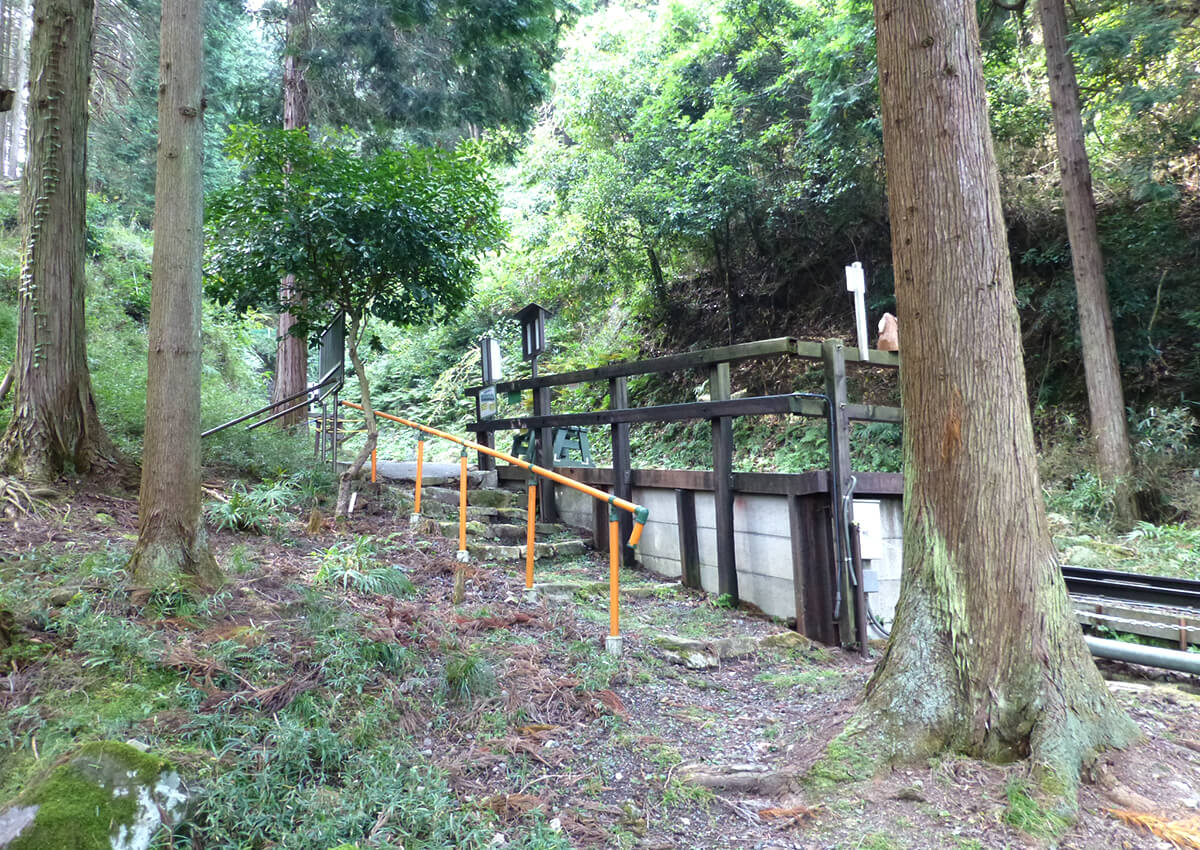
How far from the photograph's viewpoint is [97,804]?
2289mm

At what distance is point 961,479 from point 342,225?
231 inches

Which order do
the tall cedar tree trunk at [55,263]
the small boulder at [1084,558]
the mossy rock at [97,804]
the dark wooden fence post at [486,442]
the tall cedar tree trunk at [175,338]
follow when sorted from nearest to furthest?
the mossy rock at [97,804] < the tall cedar tree trunk at [175,338] < the tall cedar tree trunk at [55,263] < the small boulder at [1084,558] < the dark wooden fence post at [486,442]

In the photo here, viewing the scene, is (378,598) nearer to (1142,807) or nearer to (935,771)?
(935,771)

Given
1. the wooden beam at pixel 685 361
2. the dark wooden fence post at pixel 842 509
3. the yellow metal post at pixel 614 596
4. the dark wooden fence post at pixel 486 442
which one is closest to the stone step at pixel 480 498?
the dark wooden fence post at pixel 486 442

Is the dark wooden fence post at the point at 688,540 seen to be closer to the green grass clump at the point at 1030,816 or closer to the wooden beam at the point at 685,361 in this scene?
the wooden beam at the point at 685,361

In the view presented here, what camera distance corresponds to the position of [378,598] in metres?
4.51

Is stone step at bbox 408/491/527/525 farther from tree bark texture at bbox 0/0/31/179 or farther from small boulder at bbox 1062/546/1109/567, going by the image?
tree bark texture at bbox 0/0/31/179

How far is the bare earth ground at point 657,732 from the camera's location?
2.79 meters

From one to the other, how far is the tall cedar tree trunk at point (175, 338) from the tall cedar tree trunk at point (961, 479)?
139 inches

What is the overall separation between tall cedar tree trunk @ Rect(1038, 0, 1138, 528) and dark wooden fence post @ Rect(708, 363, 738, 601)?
557cm

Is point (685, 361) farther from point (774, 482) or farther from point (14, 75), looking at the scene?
point (14, 75)

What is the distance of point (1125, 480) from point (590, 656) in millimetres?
7460

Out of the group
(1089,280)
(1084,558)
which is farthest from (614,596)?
(1089,280)

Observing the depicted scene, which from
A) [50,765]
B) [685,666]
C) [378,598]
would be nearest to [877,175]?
[685,666]
